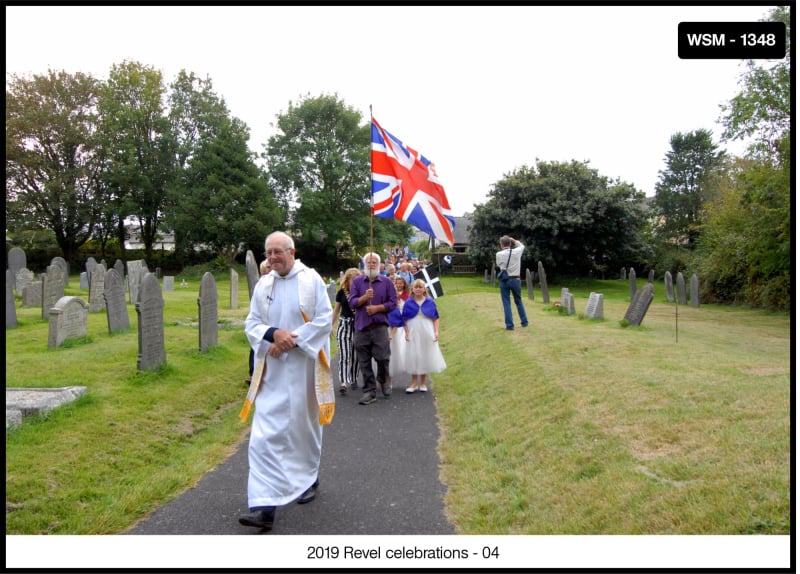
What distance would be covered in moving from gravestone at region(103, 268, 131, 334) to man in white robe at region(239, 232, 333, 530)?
8.70 meters

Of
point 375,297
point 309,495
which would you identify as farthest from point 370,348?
point 309,495

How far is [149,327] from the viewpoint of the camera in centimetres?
850

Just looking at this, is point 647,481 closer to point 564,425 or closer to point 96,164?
point 564,425

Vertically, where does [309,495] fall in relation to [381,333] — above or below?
below

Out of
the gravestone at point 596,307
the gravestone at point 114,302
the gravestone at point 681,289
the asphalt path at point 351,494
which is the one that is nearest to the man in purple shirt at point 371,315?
the asphalt path at point 351,494

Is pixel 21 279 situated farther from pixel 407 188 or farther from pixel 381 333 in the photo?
pixel 381 333

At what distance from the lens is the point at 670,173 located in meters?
54.1

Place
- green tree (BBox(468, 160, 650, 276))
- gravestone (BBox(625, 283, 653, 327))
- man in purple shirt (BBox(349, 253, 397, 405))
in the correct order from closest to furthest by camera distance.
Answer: man in purple shirt (BBox(349, 253, 397, 405)), gravestone (BBox(625, 283, 653, 327)), green tree (BBox(468, 160, 650, 276))

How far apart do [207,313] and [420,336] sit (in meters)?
4.29

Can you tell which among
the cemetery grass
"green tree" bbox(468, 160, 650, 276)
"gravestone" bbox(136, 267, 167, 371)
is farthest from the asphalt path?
"green tree" bbox(468, 160, 650, 276)

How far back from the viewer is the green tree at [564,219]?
36031mm

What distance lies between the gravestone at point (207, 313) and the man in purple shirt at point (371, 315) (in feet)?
11.1

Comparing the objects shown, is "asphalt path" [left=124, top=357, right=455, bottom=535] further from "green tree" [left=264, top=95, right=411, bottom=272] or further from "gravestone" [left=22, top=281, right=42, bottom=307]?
"green tree" [left=264, top=95, right=411, bottom=272]

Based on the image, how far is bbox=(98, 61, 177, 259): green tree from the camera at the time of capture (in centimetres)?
4056
